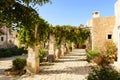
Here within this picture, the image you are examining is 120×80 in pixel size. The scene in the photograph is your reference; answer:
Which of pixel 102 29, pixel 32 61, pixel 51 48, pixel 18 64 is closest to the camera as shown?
pixel 32 61

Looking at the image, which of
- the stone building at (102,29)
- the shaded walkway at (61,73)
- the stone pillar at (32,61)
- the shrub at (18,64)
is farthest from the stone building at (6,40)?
the stone pillar at (32,61)

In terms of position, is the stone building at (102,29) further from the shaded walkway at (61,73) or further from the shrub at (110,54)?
the shaded walkway at (61,73)

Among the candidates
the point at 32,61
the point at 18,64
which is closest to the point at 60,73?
the point at 32,61

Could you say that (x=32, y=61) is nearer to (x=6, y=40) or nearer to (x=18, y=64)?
(x=18, y=64)

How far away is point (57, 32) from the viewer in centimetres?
2506

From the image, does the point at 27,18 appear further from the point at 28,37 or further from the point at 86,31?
the point at 86,31

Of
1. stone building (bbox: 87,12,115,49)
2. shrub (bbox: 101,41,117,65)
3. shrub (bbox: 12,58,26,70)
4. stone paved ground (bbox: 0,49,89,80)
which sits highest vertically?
stone building (bbox: 87,12,115,49)

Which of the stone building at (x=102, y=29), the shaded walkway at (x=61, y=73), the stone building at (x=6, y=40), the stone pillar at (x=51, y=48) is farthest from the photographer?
the stone building at (x=6, y=40)

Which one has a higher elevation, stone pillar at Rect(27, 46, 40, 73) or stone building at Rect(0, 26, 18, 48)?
stone building at Rect(0, 26, 18, 48)

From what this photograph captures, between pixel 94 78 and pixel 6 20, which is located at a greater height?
pixel 6 20

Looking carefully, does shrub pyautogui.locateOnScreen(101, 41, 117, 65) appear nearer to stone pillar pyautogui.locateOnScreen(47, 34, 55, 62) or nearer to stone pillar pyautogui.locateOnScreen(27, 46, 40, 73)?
stone pillar pyautogui.locateOnScreen(27, 46, 40, 73)

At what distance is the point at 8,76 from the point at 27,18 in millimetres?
6757

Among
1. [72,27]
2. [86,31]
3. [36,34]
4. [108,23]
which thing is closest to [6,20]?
[36,34]

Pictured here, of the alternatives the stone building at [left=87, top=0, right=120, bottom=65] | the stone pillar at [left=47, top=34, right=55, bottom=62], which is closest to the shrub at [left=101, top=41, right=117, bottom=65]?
the stone building at [left=87, top=0, right=120, bottom=65]
